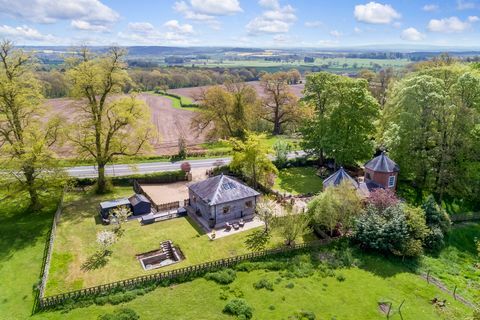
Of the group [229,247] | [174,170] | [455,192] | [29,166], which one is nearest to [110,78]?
[29,166]

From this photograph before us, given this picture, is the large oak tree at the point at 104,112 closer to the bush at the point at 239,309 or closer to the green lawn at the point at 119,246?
the green lawn at the point at 119,246

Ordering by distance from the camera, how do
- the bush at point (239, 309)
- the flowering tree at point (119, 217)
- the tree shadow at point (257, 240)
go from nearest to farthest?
the bush at point (239, 309)
the tree shadow at point (257, 240)
the flowering tree at point (119, 217)

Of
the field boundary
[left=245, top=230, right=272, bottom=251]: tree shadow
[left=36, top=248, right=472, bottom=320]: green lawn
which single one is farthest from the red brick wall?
the field boundary

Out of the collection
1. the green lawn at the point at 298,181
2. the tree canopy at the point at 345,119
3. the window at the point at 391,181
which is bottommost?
the green lawn at the point at 298,181

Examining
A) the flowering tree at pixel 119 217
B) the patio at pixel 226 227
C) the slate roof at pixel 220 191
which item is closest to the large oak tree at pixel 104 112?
the flowering tree at pixel 119 217

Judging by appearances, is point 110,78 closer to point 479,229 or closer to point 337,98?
point 337,98

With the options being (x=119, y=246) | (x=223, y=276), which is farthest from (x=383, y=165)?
(x=119, y=246)

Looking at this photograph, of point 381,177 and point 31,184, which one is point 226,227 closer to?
point 381,177
